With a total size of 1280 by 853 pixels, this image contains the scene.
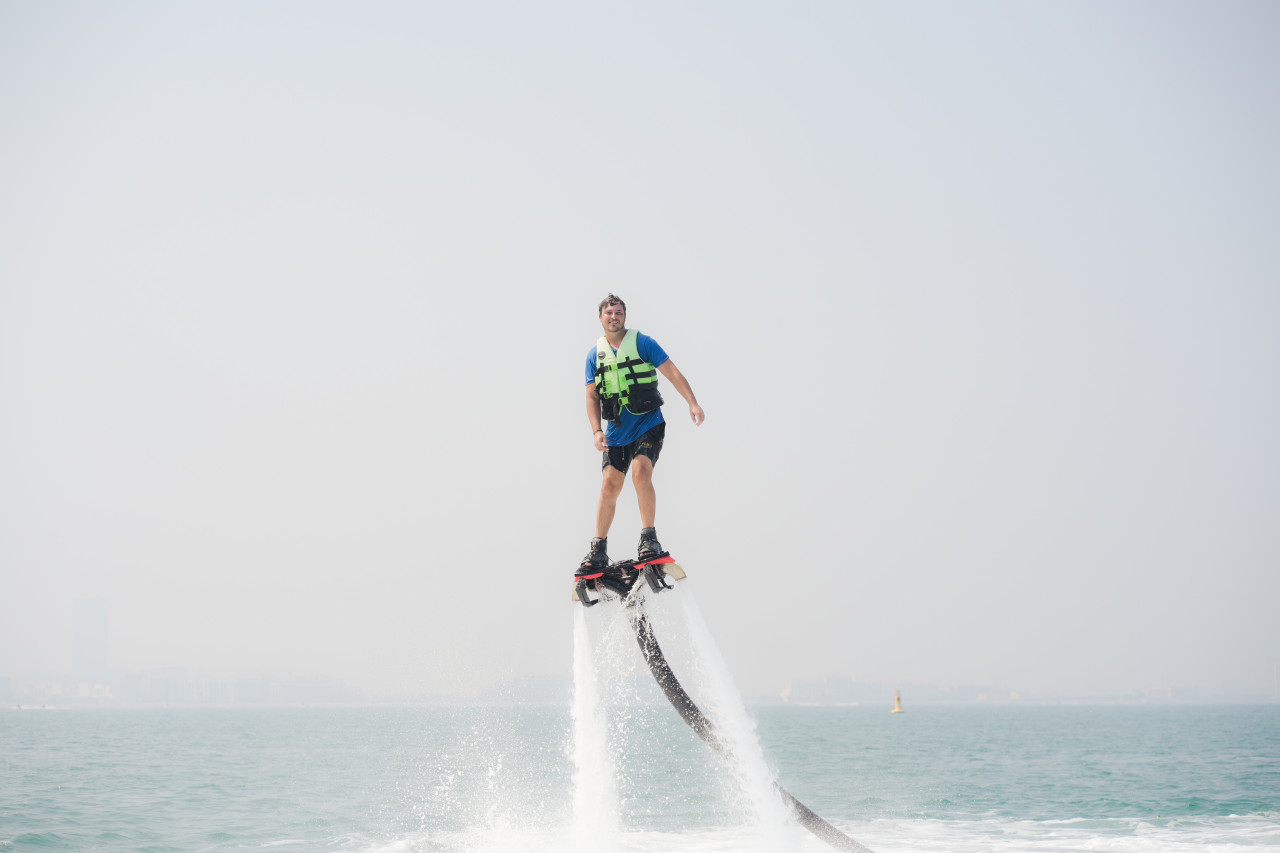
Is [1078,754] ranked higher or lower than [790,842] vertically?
lower

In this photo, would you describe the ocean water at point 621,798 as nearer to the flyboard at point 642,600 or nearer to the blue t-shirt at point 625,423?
the flyboard at point 642,600

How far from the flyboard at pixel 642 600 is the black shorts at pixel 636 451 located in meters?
0.89

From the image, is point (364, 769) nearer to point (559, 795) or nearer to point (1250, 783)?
point (559, 795)

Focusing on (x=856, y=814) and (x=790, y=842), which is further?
(x=856, y=814)

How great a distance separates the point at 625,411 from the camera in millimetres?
8945

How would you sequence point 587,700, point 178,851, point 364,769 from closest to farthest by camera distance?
1. point 587,700
2. point 178,851
3. point 364,769

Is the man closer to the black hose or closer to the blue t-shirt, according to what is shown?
the blue t-shirt

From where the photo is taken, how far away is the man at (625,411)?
8.78 m

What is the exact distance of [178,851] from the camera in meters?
21.5

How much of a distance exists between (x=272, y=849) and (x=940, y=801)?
833 inches

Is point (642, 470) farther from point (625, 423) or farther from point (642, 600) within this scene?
point (642, 600)

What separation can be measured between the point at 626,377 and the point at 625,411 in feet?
1.05

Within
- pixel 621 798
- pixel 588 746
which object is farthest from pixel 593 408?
pixel 621 798

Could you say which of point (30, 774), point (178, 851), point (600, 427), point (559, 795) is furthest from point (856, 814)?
point (30, 774)
